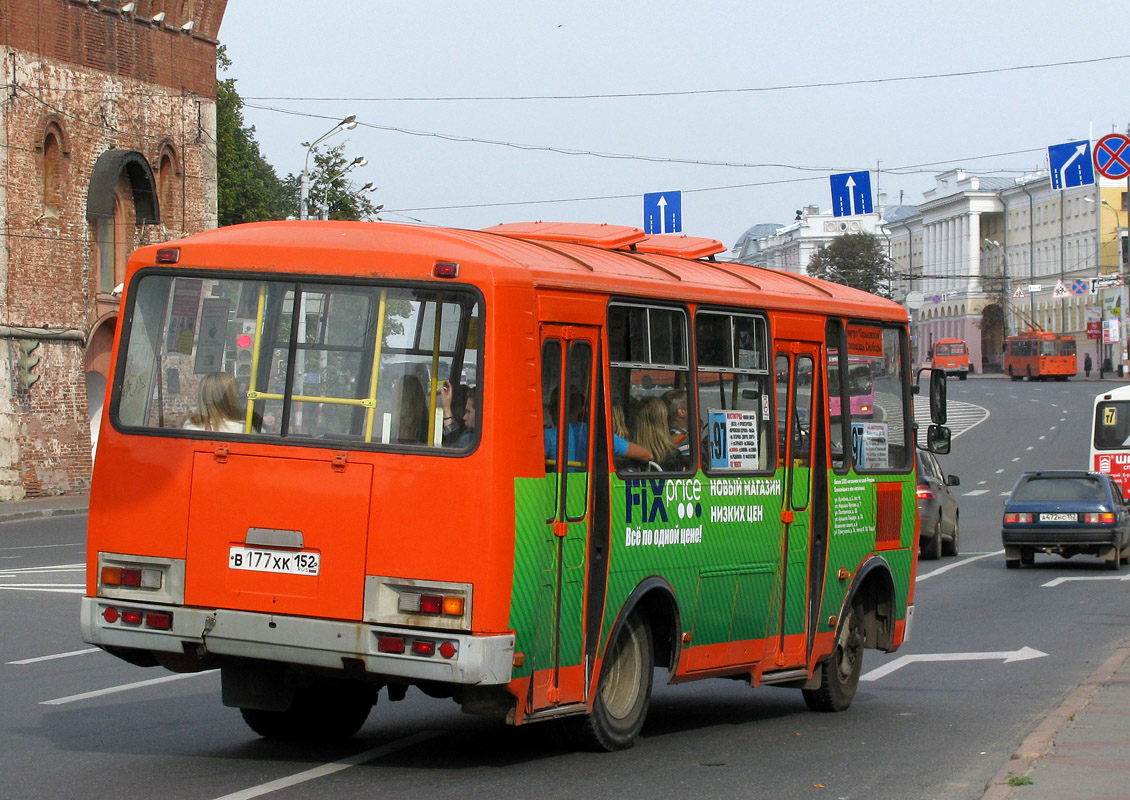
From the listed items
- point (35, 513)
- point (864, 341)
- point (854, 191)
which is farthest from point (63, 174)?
point (864, 341)

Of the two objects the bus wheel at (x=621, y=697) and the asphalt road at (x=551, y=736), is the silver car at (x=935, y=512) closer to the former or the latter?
the asphalt road at (x=551, y=736)

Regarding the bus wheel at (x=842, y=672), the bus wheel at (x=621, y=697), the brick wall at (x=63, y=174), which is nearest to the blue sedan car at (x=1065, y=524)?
the bus wheel at (x=842, y=672)

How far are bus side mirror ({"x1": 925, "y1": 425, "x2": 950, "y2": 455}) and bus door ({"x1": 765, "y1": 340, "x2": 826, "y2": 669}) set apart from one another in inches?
54.8

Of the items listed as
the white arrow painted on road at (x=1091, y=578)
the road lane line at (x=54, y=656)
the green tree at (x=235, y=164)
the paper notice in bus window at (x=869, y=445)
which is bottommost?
the white arrow painted on road at (x=1091, y=578)

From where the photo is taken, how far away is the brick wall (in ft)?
121

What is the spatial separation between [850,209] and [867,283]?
84.7 meters

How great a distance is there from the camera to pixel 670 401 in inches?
368

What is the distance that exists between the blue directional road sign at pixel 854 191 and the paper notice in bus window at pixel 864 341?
26899mm

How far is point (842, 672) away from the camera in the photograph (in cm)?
1152

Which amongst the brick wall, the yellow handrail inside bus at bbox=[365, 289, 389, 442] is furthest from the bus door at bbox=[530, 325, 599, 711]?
the brick wall

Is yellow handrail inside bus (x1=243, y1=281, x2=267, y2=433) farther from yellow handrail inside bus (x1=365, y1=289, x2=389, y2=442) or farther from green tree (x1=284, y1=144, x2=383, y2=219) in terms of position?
green tree (x1=284, y1=144, x2=383, y2=219)

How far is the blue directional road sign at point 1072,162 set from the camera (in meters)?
32.4

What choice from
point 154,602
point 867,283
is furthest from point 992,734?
point 867,283

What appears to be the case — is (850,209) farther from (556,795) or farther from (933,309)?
(933,309)
